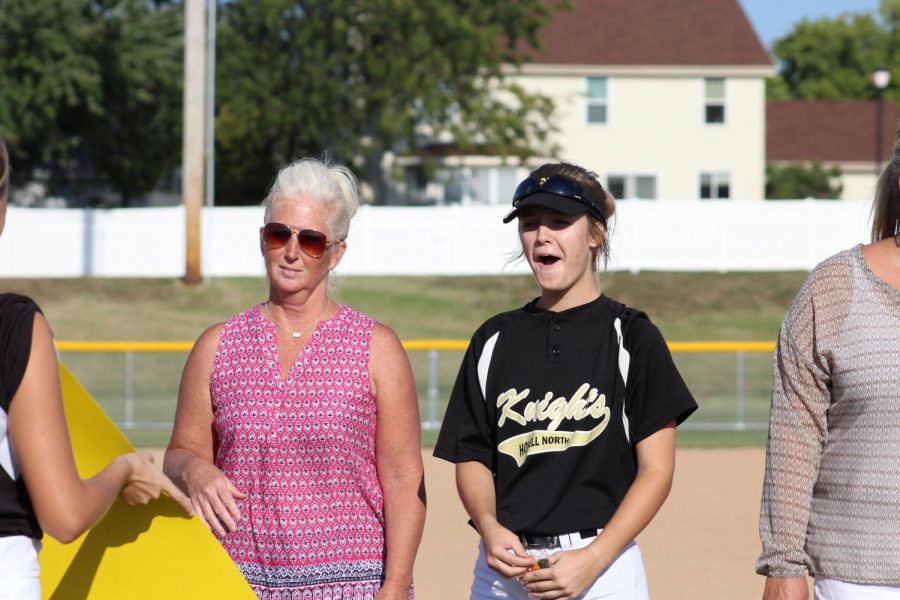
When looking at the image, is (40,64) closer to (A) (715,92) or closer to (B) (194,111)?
(B) (194,111)

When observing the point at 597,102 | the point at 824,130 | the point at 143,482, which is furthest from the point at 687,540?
the point at 824,130

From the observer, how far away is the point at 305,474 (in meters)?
3.68

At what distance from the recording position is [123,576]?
353cm

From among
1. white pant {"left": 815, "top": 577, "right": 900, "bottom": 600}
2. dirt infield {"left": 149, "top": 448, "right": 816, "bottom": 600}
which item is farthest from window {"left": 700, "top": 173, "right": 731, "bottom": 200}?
white pant {"left": 815, "top": 577, "right": 900, "bottom": 600}

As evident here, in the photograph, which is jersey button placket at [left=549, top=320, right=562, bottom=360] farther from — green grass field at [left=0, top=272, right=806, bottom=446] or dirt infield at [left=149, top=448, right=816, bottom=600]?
green grass field at [left=0, top=272, right=806, bottom=446]

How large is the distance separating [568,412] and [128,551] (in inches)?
47.8

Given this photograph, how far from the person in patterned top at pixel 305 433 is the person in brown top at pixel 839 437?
1.03 m

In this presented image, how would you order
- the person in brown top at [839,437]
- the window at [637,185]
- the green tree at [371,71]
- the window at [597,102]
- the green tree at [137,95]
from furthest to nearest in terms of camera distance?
the window at [597,102], the window at [637,185], the green tree at [137,95], the green tree at [371,71], the person in brown top at [839,437]

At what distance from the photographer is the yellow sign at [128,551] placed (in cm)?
347

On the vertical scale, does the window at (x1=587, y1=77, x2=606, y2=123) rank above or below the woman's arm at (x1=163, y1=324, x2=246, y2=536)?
above

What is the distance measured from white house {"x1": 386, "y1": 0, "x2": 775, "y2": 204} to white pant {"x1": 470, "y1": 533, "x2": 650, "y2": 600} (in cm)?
3596

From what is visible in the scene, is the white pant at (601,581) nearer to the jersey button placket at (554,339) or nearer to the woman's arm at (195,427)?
the jersey button placket at (554,339)

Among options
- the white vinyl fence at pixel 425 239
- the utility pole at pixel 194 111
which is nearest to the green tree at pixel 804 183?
the white vinyl fence at pixel 425 239

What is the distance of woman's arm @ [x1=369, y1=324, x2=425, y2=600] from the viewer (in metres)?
3.69
